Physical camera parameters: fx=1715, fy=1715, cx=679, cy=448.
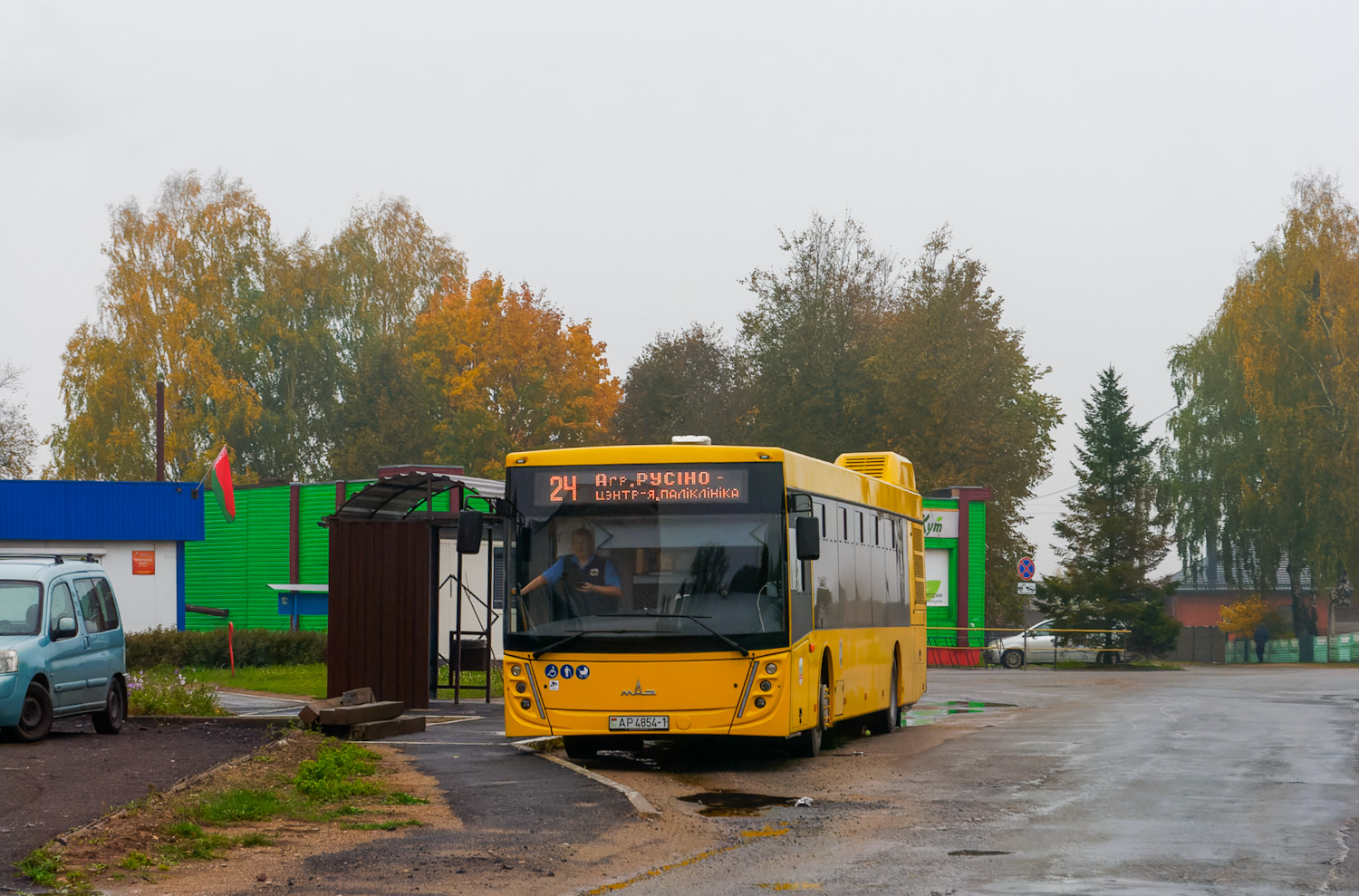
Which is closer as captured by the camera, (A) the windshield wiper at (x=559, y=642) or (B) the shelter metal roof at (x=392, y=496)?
(A) the windshield wiper at (x=559, y=642)

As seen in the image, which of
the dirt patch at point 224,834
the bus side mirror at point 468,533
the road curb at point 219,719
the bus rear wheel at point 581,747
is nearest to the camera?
the dirt patch at point 224,834

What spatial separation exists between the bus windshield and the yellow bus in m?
0.01

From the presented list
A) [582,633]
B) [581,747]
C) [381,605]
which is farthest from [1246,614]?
[582,633]

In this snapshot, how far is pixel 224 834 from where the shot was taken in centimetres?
1016

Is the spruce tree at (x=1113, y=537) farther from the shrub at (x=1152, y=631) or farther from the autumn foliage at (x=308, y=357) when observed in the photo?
the autumn foliage at (x=308, y=357)

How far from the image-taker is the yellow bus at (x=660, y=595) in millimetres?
14609

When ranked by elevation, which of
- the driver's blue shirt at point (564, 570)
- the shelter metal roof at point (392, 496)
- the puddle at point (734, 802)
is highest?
the shelter metal roof at point (392, 496)

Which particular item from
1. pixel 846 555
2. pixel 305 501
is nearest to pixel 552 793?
pixel 846 555

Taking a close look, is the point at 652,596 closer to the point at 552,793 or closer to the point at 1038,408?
the point at 552,793

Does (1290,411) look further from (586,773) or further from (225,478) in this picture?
(586,773)

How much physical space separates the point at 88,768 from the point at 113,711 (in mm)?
4311

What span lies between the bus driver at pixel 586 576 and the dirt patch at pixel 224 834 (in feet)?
7.21

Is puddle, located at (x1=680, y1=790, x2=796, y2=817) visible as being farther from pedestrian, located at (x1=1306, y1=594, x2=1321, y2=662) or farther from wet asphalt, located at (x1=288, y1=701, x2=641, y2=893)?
pedestrian, located at (x1=1306, y1=594, x2=1321, y2=662)

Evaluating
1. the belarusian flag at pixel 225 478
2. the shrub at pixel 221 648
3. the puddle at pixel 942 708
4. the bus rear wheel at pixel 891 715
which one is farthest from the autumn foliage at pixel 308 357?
the bus rear wheel at pixel 891 715
